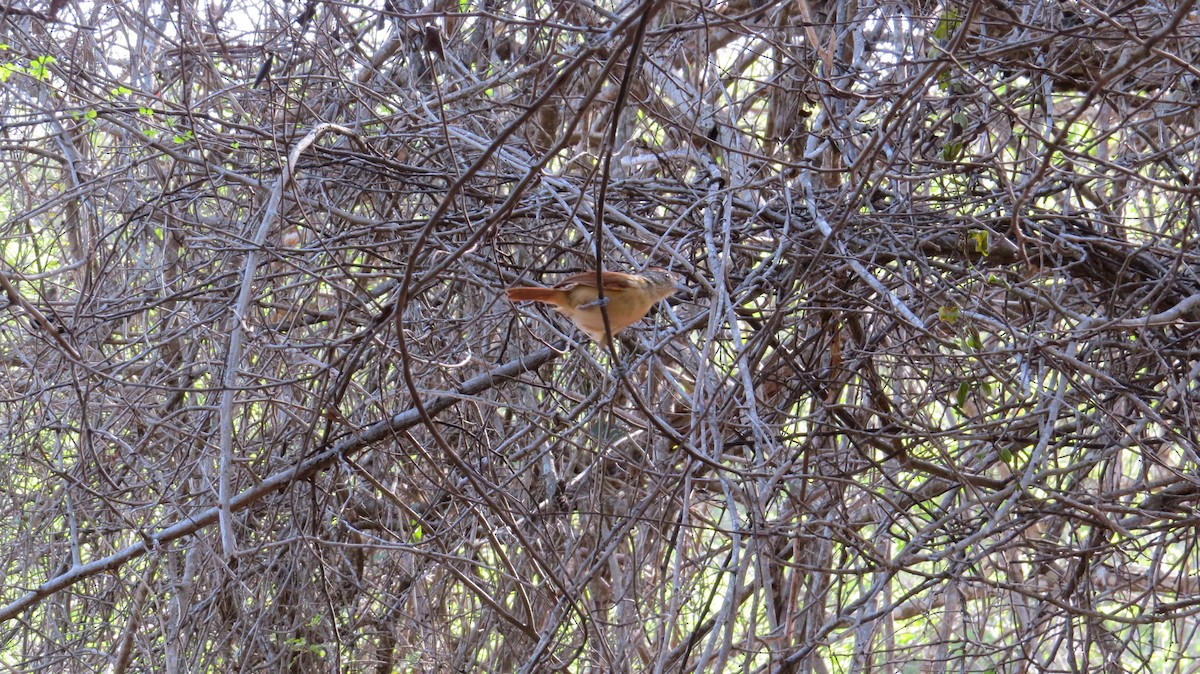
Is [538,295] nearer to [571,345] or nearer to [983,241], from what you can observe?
[571,345]

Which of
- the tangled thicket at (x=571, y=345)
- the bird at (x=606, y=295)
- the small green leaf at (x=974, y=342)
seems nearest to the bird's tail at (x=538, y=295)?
the bird at (x=606, y=295)

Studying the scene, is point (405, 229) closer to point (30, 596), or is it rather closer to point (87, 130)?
point (30, 596)

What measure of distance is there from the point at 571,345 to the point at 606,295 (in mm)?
331

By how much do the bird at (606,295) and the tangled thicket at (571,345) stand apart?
0.12 metres

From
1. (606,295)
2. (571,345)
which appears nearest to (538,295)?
(606,295)

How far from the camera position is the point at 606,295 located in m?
2.77

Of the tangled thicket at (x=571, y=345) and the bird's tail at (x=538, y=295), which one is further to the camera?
the tangled thicket at (x=571, y=345)

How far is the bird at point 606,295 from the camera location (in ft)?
8.67

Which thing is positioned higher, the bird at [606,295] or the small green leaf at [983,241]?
the small green leaf at [983,241]

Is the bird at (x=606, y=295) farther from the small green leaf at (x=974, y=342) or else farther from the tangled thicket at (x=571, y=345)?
the small green leaf at (x=974, y=342)

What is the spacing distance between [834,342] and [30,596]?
8.60 ft

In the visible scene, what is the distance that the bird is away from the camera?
2.64 meters

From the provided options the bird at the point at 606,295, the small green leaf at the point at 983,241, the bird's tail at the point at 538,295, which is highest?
the small green leaf at the point at 983,241

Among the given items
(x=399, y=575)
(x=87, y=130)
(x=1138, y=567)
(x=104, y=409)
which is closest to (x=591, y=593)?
(x=399, y=575)
